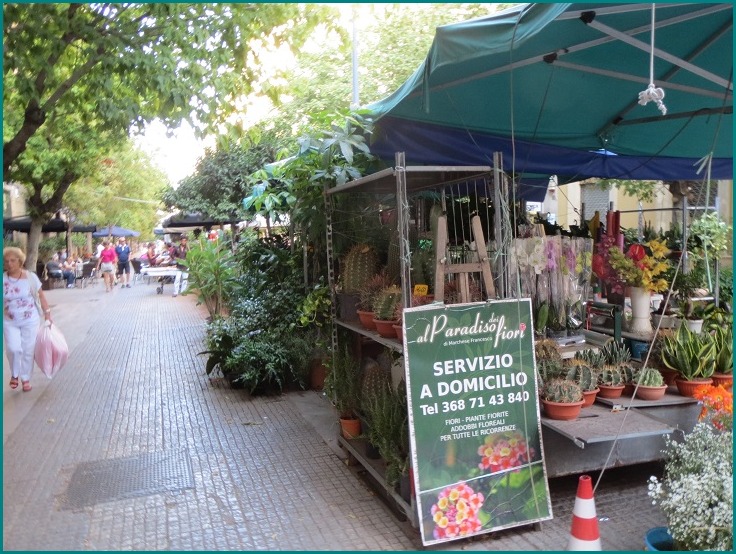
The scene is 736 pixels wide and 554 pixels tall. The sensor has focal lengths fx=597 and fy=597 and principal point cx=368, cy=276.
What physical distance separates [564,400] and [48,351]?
6.27m

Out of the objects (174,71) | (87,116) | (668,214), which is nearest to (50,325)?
(87,116)

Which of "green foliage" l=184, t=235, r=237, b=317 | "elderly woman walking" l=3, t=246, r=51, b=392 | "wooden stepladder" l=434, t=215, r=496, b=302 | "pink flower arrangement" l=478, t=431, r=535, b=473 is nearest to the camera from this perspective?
"pink flower arrangement" l=478, t=431, r=535, b=473

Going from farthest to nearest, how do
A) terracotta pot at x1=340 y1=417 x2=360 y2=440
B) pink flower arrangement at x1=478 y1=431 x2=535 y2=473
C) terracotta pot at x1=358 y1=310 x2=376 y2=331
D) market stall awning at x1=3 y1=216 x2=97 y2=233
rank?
1. market stall awning at x1=3 y1=216 x2=97 y2=233
2. terracotta pot at x1=340 y1=417 x2=360 y2=440
3. terracotta pot at x1=358 y1=310 x2=376 y2=331
4. pink flower arrangement at x1=478 y1=431 x2=535 y2=473

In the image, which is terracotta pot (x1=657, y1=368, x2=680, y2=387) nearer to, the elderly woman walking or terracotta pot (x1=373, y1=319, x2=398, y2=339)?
terracotta pot (x1=373, y1=319, x2=398, y2=339)

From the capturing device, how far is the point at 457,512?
11.8 ft

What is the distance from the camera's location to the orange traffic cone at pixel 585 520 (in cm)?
324

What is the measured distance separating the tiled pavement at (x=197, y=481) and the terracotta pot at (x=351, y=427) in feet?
0.78

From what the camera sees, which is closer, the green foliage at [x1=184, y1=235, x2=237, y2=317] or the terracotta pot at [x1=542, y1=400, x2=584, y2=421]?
the terracotta pot at [x1=542, y1=400, x2=584, y2=421]

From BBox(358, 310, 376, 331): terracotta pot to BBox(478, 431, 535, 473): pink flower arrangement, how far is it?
128 centimetres

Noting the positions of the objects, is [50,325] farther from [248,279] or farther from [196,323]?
[196,323]

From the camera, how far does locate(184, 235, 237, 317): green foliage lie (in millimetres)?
11195

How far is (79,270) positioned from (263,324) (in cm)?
2252

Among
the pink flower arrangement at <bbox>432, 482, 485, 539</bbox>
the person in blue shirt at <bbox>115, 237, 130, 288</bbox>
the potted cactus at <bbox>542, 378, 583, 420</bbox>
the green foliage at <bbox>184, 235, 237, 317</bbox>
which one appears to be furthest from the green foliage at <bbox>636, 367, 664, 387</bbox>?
the person in blue shirt at <bbox>115, 237, 130, 288</bbox>

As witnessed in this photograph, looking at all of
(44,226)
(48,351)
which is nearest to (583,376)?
(48,351)
